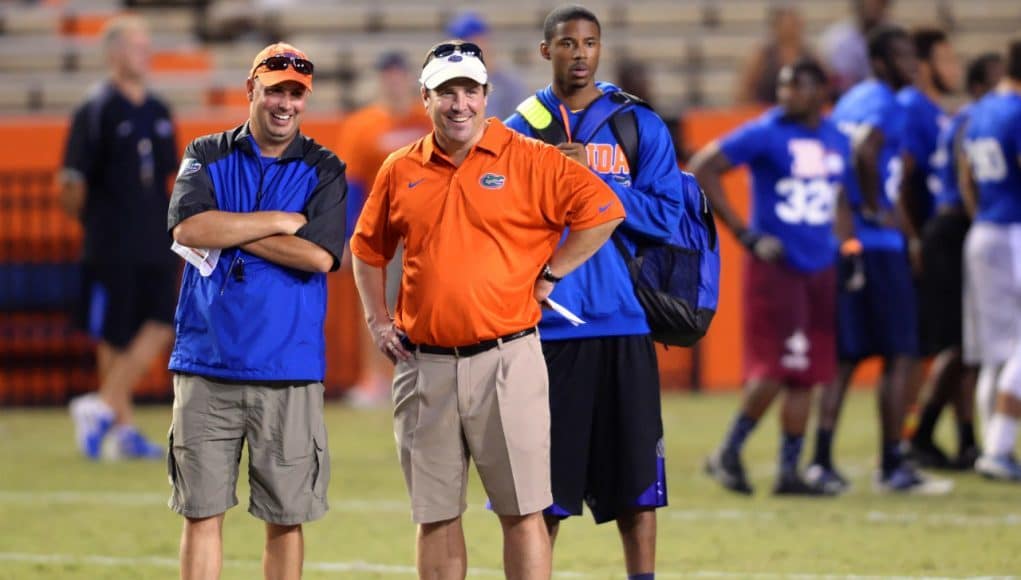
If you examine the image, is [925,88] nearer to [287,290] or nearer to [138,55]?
[138,55]

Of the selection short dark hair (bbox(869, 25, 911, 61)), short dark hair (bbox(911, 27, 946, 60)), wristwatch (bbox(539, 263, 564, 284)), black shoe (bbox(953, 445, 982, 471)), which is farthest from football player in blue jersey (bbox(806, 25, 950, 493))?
wristwatch (bbox(539, 263, 564, 284))

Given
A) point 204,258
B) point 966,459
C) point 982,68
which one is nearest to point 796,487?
point 966,459

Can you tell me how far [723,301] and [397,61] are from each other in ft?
11.7

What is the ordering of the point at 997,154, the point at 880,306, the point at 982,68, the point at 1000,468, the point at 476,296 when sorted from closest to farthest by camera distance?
the point at 476,296 < the point at 880,306 < the point at 1000,468 < the point at 997,154 < the point at 982,68

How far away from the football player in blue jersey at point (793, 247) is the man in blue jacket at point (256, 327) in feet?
12.6

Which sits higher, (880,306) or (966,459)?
(880,306)

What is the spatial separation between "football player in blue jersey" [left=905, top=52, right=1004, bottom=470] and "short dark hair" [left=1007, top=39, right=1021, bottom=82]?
0.42 meters

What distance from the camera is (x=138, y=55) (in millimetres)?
11258

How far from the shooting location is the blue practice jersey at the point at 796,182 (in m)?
9.25

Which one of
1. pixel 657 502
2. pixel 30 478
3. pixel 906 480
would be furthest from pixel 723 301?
pixel 657 502

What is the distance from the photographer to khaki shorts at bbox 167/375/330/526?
578 centimetres

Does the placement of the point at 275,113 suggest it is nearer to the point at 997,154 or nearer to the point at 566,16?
the point at 566,16

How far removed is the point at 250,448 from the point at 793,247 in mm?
4248

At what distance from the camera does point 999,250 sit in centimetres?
1002
